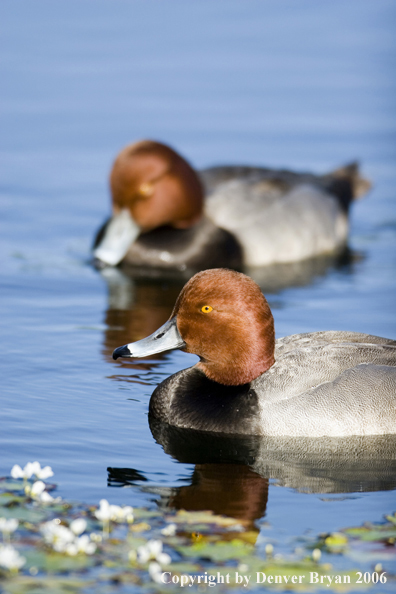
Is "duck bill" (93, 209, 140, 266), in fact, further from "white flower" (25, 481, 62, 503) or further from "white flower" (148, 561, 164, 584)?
"white flower" (148, 561, 164, 584)

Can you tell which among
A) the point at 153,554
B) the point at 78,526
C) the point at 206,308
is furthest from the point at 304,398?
the point at 78,526

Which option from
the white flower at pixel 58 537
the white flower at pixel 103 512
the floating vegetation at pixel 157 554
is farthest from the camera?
the white flower at pixel 103 512

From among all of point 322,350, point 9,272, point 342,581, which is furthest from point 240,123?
point 342,581

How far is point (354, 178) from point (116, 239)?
138 inches

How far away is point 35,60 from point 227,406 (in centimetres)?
1196

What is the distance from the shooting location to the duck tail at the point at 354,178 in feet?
41.9

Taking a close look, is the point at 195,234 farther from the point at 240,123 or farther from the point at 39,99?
the point at 39,99

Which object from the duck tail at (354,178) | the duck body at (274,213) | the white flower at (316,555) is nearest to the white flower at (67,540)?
the white flower at (316,555)

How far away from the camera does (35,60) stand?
17281 mm

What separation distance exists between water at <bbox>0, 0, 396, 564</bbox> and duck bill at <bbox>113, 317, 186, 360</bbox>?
483mm

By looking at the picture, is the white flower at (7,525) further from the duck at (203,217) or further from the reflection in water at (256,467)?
the duck at (203,217)

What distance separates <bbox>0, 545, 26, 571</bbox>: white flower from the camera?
462cm

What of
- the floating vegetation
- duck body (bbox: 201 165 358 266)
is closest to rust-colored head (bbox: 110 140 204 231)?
duck body (bbox: 201 165 358 266)

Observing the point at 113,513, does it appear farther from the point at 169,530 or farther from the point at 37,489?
the point at 37,489
